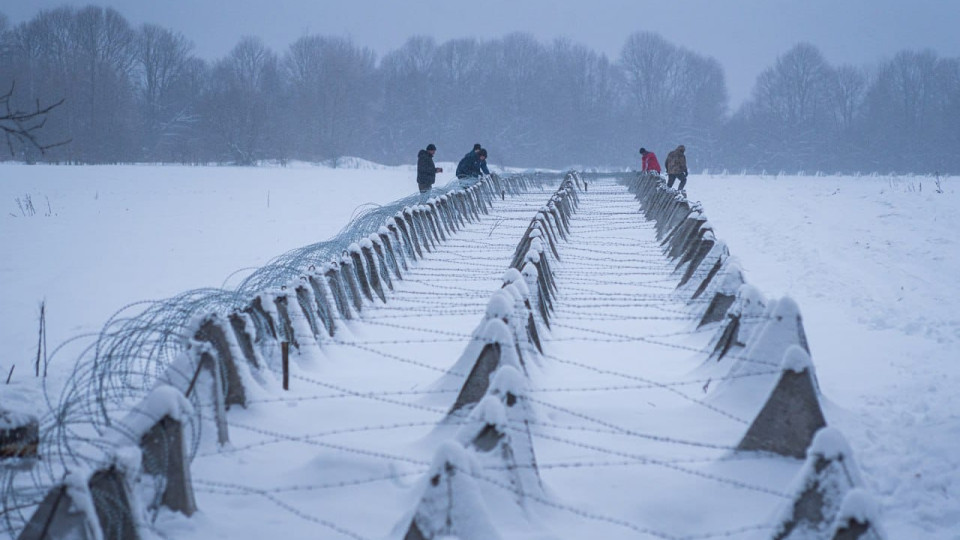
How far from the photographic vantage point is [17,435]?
4914 mm

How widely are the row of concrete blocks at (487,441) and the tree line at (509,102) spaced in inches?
2654

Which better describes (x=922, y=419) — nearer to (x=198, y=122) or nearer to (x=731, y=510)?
(x=731, y=510)

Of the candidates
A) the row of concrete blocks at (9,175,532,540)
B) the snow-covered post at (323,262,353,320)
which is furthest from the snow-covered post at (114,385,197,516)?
the snow-covered post at (323,262,353,320)

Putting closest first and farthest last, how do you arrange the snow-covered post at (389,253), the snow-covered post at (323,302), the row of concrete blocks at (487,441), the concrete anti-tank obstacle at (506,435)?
the row of concrete blocks at (487,441) < the concrete anti-tank obstacle at (506,435) < the snow-covered post at (323,302) < the snow-covered post at (389,253)

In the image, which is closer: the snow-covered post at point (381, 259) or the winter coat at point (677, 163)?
the snow-covered post at point (381, 259)

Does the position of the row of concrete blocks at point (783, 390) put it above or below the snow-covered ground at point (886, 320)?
above

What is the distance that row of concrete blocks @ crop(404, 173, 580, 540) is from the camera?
10.6 ft

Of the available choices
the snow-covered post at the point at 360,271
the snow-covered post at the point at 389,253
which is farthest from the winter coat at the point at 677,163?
the snow-covered post at the point at 360,271

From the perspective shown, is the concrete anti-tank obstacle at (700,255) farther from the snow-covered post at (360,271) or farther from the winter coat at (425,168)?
the winter coat at (425,168)

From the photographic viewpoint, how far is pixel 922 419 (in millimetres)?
5602

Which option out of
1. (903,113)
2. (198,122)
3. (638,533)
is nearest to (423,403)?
(638,533)

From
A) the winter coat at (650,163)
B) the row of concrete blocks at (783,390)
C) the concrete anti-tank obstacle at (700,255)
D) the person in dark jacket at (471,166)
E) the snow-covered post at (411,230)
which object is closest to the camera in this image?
the row of concrete blocks at (783,390)

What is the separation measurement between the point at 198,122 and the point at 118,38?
13.2m

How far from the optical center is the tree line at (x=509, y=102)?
77.9 m
